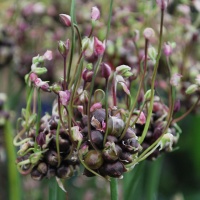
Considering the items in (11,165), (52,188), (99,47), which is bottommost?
(11,165)

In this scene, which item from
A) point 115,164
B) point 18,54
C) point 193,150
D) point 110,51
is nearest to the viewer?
point 115,164

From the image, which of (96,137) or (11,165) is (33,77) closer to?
(96,137)

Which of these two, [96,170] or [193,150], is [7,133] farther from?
[193,150]

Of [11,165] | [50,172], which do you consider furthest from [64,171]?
[11,165]

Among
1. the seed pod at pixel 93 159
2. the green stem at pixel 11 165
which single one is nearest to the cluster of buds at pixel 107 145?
the seed pod at pixel 93 159

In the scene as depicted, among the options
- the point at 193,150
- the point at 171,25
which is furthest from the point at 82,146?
the point at 193,150

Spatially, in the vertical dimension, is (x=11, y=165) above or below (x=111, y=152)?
below
